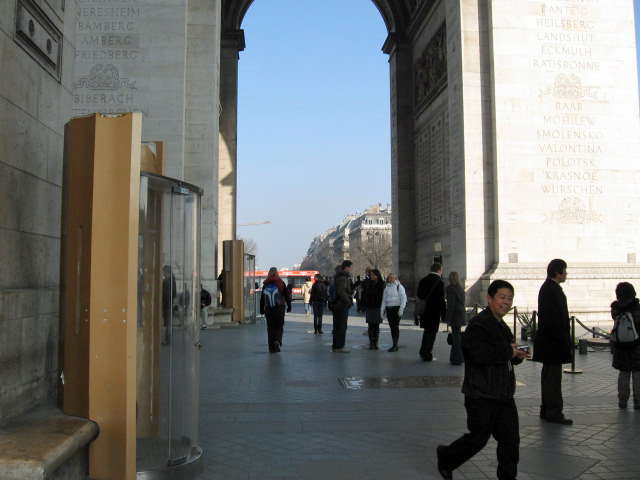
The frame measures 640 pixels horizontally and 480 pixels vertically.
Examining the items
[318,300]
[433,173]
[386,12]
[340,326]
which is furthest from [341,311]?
[386,12]

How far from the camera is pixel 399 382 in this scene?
29.8ft

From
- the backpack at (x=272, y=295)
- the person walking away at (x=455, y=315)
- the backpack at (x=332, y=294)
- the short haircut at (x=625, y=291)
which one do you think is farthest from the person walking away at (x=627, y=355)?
the backpack at (x=272, y=295)

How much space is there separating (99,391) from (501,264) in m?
15.5

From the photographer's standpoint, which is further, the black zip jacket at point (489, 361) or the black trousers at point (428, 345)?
the black trousers at point (428, 345)

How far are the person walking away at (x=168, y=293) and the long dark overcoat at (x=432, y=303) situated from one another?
7163mm

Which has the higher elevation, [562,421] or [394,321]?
[394,321]

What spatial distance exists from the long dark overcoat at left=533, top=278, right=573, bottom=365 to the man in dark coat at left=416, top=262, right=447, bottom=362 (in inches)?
177

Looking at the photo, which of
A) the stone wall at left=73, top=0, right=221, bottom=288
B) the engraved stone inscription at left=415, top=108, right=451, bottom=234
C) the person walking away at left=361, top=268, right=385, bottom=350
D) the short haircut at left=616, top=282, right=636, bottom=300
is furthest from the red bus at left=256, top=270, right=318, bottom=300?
the short haircut at left=616, top=282, right=636, bottom=300

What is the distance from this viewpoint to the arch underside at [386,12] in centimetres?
3042

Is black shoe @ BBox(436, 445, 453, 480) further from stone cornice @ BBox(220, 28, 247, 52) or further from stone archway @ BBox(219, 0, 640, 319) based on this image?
stone cornice @ BBox(220, 28, 247, 52)

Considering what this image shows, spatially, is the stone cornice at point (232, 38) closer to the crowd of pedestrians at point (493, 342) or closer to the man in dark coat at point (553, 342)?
the crowd of pedestrians at point (493, 342)

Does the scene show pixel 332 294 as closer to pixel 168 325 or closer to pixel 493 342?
pixel 168 325

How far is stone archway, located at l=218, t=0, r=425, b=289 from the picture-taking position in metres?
28.8

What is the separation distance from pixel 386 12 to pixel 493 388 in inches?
1199
